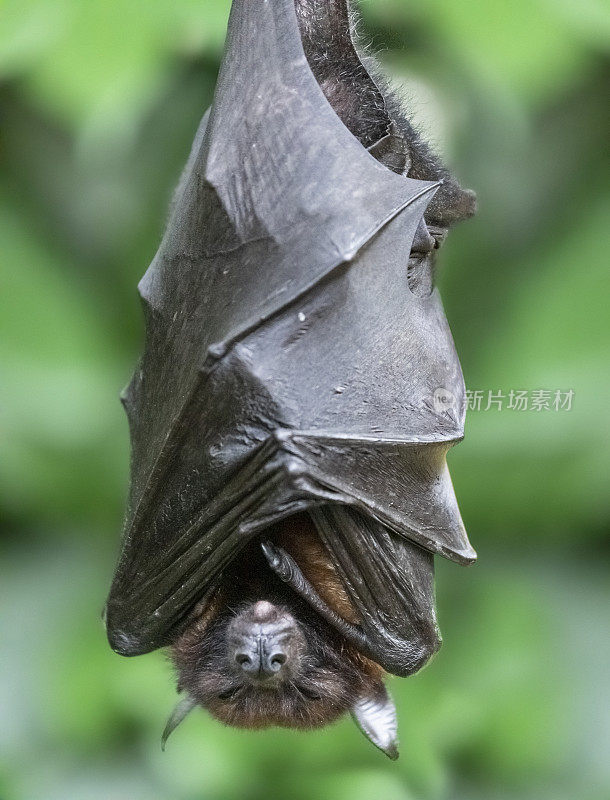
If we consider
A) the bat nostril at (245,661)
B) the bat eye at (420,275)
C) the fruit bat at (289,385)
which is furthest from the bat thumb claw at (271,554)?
the bat eye at (420,275)

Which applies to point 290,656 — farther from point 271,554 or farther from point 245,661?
point 271,554

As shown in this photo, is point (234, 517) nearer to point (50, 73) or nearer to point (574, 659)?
point (50, 73)

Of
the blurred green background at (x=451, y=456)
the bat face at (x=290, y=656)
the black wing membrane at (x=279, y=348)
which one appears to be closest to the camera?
the black wing membrane at (x=279, y=348)

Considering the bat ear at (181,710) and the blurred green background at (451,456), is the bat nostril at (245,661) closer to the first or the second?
the bat ear at (181,710)

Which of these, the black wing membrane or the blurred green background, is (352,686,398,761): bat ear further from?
the blurred green background

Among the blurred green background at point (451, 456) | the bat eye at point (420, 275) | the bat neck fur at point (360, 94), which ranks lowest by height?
the blurred green background at point (451, 456)

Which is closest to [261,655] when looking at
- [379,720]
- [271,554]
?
[271,554]

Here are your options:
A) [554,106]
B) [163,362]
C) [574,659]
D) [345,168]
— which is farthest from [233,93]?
[574,659]
